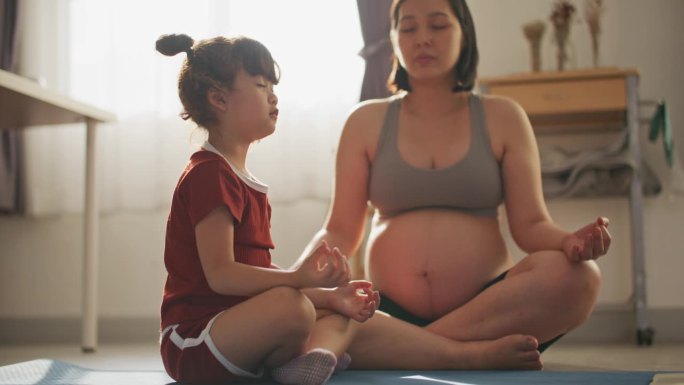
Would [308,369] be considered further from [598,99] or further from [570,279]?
[598,99]

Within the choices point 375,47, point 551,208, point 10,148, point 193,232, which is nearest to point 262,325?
point 193,232

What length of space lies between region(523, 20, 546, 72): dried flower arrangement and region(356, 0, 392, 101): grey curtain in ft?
1.45

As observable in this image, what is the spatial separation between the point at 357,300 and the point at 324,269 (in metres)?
0.20

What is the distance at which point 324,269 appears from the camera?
102 cm

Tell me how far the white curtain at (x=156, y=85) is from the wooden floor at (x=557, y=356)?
603mm

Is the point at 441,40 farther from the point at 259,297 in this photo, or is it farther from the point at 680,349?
the point at 680,349

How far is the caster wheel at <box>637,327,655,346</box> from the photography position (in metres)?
2.34

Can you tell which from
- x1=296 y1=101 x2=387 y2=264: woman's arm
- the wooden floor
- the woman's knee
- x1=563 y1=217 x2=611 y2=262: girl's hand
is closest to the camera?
x1=563 y1=217 x2=611 y2=262: girl's hand

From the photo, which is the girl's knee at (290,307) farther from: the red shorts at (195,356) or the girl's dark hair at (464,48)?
the girl's dark hair at (464,48)

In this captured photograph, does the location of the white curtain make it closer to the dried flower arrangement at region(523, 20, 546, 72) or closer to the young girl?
the dried flower arrangement at region(523, 20, 546, 72)

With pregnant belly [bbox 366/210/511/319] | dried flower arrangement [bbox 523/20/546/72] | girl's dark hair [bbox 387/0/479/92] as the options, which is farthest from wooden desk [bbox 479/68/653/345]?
pregnant belly [bbox 366/210/511/319]

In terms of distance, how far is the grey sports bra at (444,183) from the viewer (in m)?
1.53

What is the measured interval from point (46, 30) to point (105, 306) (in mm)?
1011

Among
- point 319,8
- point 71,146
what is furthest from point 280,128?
point 71,146
